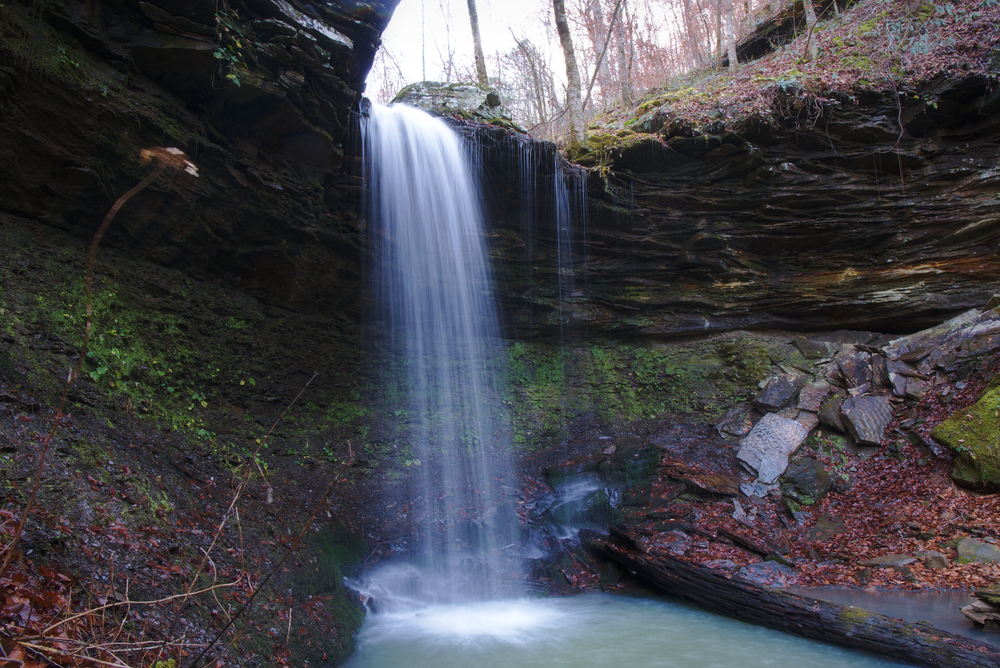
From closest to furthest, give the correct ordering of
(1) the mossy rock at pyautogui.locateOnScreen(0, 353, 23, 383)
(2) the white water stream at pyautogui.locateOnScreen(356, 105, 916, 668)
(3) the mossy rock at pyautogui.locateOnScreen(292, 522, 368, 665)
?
(1) the mossy rock at pyautogui.locateOnScreen(0, 353, 23, 383) → (3) the mossy rock at pyautogui.locateOnScreen(292, 522, 368, 665) → (2) the white water stream at pyautogui.locateOnScreen(356, 105, 916, 668)

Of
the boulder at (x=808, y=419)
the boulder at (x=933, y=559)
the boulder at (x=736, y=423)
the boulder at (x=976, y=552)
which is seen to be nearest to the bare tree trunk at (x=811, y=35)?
the boulder at (x=808, y=419)

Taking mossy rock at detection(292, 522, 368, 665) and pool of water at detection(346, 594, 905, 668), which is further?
pool of water at detection(346, 594, 905, 668)

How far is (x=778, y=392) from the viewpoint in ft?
30.1

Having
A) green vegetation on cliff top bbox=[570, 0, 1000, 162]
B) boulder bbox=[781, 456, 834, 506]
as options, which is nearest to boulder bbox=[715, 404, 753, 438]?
boulder bbox=[781, 456, 834, 506]

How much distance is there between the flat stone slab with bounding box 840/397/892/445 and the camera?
7.90 meters

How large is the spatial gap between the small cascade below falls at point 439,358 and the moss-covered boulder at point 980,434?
21.0 ft

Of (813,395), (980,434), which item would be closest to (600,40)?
(813,395)

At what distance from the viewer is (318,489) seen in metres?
7.24

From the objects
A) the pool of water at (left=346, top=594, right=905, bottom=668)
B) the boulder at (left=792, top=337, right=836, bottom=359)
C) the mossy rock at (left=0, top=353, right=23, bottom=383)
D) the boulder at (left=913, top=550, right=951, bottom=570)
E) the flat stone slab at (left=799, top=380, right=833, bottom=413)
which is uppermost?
the mossy rock at (left=0, top=353, right=23, bottom=383)

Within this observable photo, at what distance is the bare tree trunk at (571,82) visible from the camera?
9930mm

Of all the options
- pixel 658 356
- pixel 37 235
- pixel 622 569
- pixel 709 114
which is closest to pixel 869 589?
Result: pixel 622 569

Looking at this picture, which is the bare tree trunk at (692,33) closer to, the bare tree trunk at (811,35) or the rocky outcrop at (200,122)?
the bare tree trunk at (811,35)

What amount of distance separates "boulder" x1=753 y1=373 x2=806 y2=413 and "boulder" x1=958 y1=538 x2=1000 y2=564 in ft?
11.7

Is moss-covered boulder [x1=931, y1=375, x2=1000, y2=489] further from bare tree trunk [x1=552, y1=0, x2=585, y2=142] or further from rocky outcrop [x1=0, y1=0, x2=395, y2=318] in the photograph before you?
rocky outcrop [x1=0, y1=0, x2=395, y2=318]
